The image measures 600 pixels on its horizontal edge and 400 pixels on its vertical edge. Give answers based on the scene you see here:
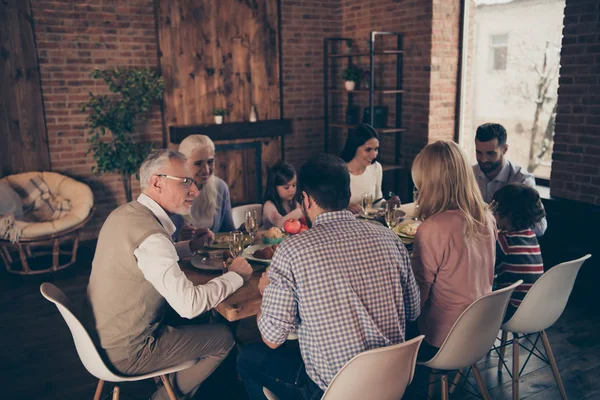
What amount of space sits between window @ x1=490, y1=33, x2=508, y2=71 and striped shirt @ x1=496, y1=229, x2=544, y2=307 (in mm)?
3119

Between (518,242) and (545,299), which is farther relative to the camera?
(518,242)

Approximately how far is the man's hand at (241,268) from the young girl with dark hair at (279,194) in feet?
3.29

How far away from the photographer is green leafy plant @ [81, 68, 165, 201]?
521cm

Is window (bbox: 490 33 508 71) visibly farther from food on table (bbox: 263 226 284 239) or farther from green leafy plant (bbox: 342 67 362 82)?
food on table (bbox: 263 226 284 239)

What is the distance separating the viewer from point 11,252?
521cm

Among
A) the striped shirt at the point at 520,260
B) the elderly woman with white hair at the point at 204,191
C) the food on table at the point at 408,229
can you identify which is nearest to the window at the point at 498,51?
the food on table at the point at 408,229

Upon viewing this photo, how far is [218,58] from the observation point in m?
6.07

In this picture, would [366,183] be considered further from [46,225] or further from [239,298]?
[46,225]

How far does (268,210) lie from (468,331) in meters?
1.66

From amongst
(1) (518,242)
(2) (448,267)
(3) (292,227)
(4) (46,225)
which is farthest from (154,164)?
(4) (46,225)

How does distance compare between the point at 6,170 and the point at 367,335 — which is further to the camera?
the point at 6,170

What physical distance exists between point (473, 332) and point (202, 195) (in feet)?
6.49

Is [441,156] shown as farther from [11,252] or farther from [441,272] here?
[11,252]

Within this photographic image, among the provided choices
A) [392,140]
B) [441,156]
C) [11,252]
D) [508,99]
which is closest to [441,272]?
[441,156]
